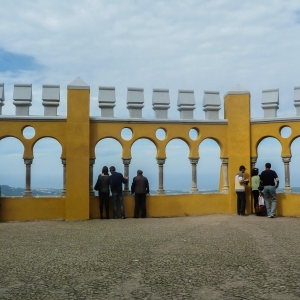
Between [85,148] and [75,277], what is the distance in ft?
23.9

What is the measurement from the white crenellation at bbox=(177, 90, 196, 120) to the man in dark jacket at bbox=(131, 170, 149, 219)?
96.5 inches

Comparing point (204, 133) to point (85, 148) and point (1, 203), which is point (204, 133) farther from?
point (1, 203)

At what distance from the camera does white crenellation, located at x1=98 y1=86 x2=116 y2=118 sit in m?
13.1

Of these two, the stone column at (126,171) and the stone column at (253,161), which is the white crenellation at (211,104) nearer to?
the stone column at (253,161)

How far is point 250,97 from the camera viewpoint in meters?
13.7

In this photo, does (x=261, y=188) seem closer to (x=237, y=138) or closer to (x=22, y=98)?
(x=237, y=138)

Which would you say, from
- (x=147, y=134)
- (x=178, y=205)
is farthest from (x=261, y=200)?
(x=147, y=134)

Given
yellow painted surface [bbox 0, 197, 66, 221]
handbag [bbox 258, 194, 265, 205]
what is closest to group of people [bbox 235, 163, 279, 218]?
handbag [bbox 258, 194, 265, 205]

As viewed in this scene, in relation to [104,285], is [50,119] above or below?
above

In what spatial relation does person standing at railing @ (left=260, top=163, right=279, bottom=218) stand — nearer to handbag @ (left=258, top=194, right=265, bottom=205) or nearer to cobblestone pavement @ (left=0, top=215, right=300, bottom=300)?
handbag @ (left=258, top=194, right=265, bottom=205)

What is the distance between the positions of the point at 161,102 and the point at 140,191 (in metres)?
2.86

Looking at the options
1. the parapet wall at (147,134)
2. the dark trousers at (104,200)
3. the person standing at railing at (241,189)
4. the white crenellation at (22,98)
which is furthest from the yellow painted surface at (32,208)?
the person standing at railing at (241,189)

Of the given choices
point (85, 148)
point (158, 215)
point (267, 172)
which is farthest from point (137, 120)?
point (267, 172)

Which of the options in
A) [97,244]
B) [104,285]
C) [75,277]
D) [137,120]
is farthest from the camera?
[137,120]
